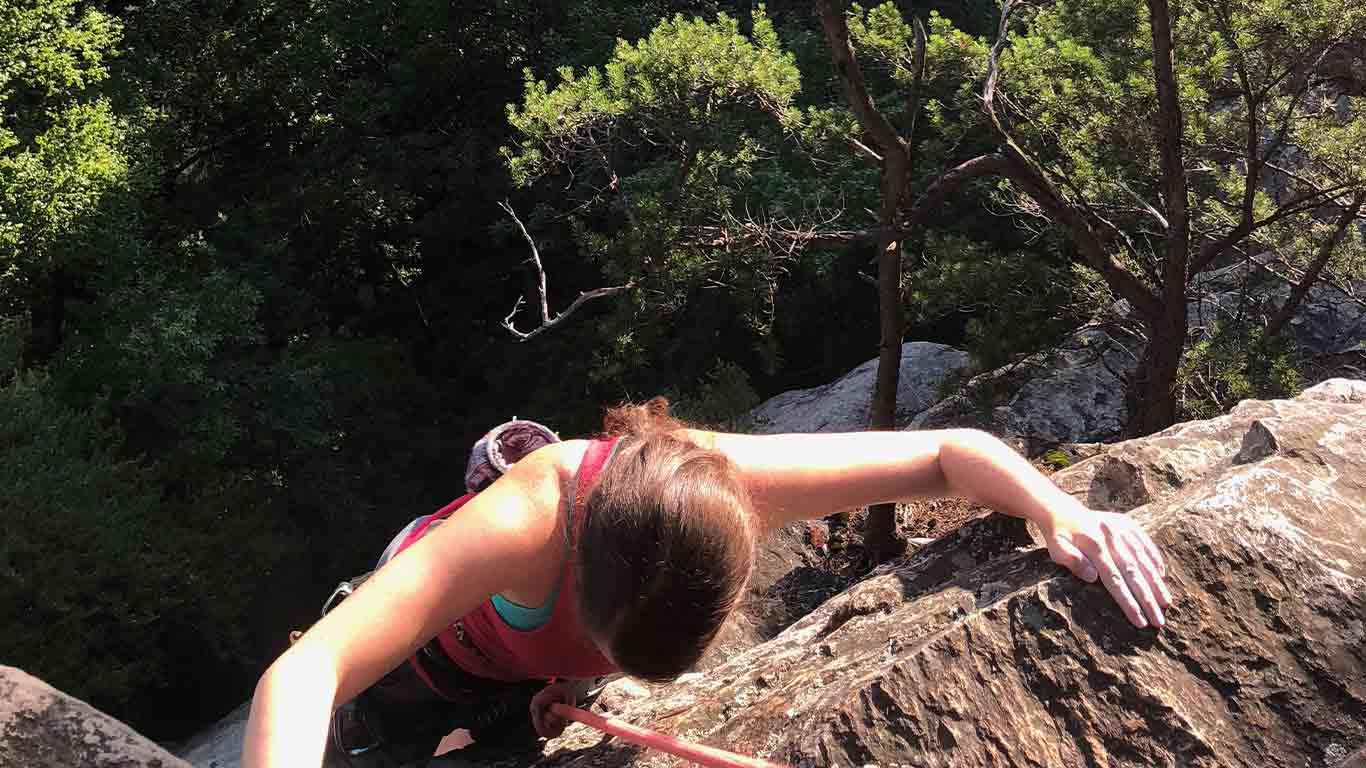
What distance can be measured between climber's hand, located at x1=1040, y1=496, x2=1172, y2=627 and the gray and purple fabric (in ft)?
3.02

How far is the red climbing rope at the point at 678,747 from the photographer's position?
1817mm

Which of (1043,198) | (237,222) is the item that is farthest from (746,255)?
(237,222)

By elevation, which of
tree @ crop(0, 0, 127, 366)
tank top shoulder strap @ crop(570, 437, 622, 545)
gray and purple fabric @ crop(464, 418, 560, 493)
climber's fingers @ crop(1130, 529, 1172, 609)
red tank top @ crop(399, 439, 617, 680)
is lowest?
climber's fingers @ crop(1130, 529, 1172, 609)

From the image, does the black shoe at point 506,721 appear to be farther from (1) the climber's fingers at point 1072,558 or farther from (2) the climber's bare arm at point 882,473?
(1) the climber's fingers at point 1072,558

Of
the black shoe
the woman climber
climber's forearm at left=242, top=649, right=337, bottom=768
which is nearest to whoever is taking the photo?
climber's forearm at left=242, top=649, right=337, bottom=768

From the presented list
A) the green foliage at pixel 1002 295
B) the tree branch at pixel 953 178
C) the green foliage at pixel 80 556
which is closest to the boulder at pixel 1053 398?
the green foliage at pixel 1002 295

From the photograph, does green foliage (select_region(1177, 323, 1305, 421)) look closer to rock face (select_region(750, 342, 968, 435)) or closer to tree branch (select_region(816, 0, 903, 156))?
tree branch (select_region(816, 0, 903, 156))

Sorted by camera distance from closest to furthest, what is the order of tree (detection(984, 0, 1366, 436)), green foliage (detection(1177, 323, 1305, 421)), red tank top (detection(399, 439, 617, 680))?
red tank top (detection(399, 439, 617, 680)), tree (detection(984, 0, 1366, 436)), green foliage (detection(1177, 323, 1305, 421))

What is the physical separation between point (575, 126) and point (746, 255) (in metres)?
1.20

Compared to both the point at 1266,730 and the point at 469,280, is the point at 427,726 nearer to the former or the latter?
the point at 1266,730

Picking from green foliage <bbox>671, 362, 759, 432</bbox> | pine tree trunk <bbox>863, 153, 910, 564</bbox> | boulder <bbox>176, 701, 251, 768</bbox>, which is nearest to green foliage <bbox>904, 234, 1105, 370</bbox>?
pine tree trunk <bbox>863, 153, 910, 564</bbox>

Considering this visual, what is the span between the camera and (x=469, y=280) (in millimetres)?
16219

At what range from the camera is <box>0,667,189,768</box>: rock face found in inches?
79.5

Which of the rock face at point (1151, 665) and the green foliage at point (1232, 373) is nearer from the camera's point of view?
the rock face at point (1151, 665)
